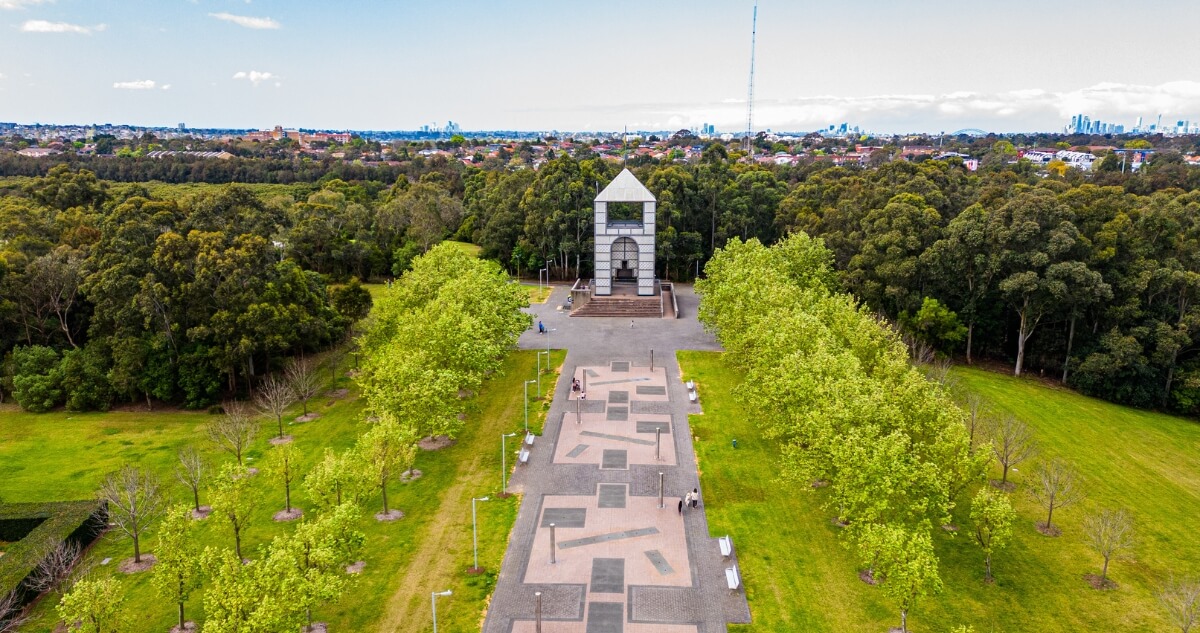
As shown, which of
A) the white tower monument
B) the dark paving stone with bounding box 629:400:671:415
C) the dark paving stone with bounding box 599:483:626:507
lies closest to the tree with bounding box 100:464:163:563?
the dark paving stone with bounding box 599:483:626:507

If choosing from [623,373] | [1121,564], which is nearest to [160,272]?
[623,373]

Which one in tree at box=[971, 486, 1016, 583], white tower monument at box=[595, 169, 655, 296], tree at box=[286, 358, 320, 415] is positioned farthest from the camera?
white tower monument at box=[595, 169, 655, 296]

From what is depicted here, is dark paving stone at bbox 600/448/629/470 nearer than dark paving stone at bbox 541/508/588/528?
No

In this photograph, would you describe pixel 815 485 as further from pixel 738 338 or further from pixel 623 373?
pixel 623 373

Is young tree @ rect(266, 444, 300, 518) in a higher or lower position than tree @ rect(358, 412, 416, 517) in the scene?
lower

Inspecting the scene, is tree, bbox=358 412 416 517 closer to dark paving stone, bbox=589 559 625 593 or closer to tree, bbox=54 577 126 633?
tree, bbox=54 577 126 633
